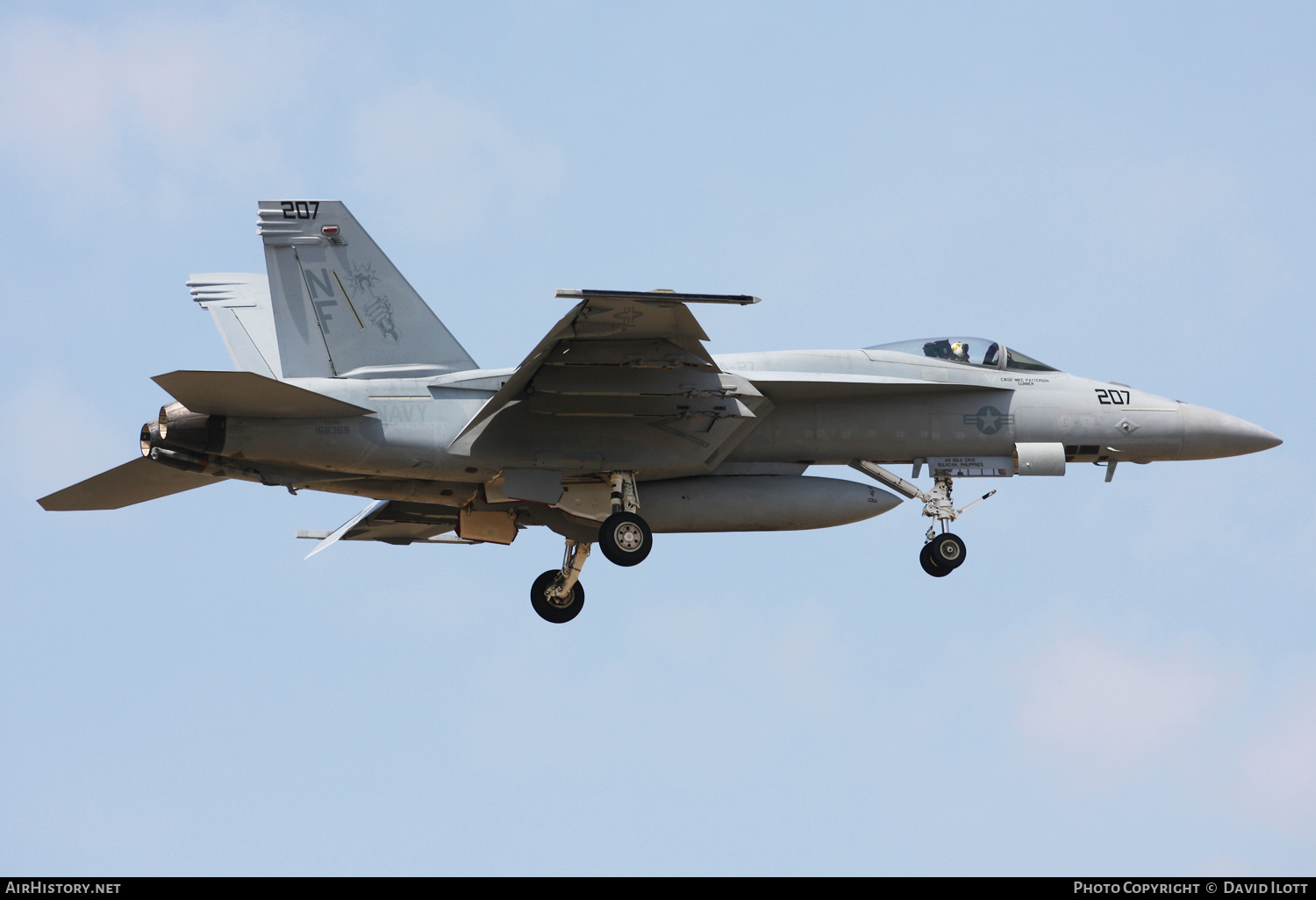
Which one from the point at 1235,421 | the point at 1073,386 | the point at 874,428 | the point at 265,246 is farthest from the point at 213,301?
the point at 1235,421

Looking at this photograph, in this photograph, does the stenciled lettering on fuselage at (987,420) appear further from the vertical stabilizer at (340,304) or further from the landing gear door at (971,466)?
the vertical stabilizer at (340,304)

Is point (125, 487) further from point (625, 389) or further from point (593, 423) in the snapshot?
point (625, 389)

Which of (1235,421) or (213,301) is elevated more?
(213,301)

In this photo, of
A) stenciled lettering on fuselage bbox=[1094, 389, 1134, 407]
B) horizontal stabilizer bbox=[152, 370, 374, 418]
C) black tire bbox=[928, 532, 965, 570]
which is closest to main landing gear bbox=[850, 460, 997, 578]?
black tire bbox=[928, 532, 965, 570]

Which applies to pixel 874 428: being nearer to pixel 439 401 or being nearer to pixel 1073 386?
pixel 1073 386

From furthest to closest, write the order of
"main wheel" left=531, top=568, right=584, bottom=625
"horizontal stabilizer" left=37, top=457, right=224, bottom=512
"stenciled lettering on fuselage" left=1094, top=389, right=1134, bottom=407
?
1. "main wheel" left=531, top=568, right=584, bottom=625
2. "stenciled lettering on fuselage" left=1094, top=389, right=1134, bottom=407
3. "horizontal stabilizer" left=37, top=457, right=224, bottom=512

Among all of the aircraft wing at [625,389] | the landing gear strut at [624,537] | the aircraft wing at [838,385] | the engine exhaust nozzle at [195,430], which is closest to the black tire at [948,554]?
the aircraft wing at [838,385]

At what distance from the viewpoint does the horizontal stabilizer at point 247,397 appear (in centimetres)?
1728

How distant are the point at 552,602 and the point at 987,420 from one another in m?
6.33

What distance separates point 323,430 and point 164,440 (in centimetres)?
176

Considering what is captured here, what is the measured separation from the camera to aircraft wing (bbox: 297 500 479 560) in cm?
2219

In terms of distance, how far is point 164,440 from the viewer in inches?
718

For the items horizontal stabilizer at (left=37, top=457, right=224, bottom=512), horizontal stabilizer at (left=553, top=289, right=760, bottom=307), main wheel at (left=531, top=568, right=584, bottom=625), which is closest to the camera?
horizontal stabilizer at (left=553, top=289, right=760, bottom=307)

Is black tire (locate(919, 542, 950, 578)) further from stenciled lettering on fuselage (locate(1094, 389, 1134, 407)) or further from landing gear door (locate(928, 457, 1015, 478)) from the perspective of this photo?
stenciled lettering on fuselage (locate(1094, 389, 1134, 407))
